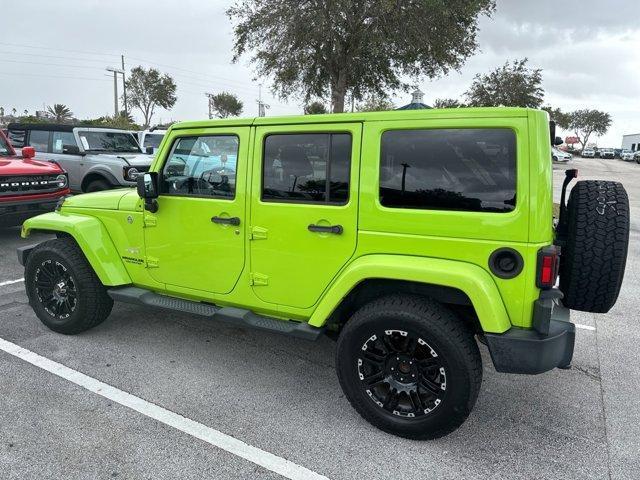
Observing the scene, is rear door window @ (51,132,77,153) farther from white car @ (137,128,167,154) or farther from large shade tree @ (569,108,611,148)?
large shade tree @ (569,108,611,148)

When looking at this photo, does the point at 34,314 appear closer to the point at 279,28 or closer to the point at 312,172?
the point at 312,172

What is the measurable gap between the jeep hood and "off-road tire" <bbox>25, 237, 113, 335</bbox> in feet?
1.07

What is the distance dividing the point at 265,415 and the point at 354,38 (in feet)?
49.2

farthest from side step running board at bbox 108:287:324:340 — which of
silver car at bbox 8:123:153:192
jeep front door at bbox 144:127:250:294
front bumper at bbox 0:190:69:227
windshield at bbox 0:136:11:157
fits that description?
silver car at bbox 8:123:153:192

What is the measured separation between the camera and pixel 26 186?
6891mm

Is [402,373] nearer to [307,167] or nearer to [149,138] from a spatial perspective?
[307,167]

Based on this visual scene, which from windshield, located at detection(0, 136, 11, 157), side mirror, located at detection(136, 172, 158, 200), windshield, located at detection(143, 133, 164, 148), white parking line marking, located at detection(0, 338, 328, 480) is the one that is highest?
windshield, located at detection(143, 133, 164, 148)

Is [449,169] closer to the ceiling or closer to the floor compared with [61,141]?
closer to the floor

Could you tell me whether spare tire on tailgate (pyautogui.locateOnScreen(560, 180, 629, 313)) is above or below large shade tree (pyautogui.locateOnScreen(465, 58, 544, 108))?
below

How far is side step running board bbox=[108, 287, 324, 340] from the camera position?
2969mm

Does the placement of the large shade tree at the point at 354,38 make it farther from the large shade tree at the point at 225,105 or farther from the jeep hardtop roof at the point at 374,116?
the large shade tree at the point at 225,105

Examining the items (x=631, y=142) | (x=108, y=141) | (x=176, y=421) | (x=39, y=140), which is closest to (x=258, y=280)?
(x=176, y=421)

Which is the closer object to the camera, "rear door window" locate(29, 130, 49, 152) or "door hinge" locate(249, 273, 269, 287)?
"door hinge" locate(249, 273, 269, 287)

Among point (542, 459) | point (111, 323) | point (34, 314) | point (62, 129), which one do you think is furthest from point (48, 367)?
point (62, 129)
